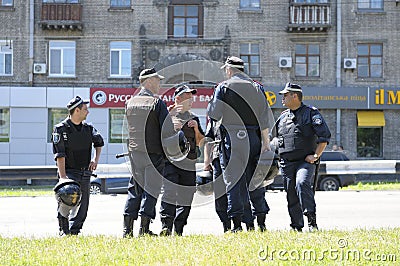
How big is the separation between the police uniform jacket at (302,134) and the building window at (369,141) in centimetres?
2251

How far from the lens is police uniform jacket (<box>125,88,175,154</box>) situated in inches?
306

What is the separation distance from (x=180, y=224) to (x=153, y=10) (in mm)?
22616

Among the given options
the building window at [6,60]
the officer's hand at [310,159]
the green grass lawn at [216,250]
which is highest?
the building window at [6,60]

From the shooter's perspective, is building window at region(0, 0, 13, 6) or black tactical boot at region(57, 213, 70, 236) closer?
black tactical boot at region(57, 213, 70, 236)

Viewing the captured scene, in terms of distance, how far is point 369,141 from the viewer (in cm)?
3011

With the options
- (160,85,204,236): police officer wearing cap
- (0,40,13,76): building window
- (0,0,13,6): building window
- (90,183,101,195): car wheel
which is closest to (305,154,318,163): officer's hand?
(160,85,204,236): police officer wearing cap

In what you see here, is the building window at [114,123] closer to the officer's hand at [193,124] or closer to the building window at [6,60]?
the building window at [6,60]

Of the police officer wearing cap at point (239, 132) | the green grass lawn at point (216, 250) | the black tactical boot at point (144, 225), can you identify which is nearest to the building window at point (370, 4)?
the police officer wearing cap at point (239, 132)

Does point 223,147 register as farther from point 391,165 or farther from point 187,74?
point 187,74

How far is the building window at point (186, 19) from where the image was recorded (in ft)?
97.3

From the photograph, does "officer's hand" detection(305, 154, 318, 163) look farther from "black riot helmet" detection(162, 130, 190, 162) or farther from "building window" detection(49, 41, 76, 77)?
"building window" detection(49, 41, 76, 77)

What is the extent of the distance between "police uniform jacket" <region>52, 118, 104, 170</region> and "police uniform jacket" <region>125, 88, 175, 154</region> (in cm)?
90

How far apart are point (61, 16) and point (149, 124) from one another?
22.9 metres

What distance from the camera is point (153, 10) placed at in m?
29.7
